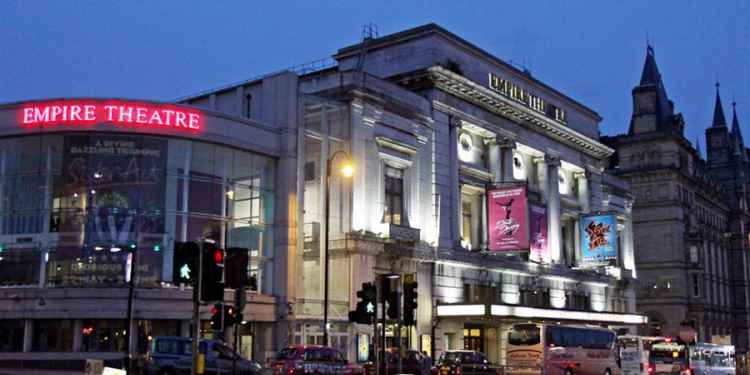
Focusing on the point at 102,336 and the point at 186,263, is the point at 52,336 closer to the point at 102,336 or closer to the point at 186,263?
the point at 102,336

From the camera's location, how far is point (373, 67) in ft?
196

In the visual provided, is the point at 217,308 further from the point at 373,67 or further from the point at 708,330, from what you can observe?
the point at 708,330

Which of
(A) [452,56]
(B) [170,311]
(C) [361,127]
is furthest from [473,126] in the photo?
(B) [170,311]

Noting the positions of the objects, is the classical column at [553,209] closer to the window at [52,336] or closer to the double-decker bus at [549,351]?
the double-decker bus at [549,351]

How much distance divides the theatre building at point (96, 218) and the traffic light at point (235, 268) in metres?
20.7

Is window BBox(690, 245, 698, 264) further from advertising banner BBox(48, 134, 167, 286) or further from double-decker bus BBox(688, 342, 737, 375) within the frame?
advertising banner BBox(48, 134, 167, 286)

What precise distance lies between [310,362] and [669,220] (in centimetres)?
7272

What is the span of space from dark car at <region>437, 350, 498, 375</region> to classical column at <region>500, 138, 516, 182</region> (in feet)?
71.5

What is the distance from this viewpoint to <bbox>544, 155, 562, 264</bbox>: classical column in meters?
67.2

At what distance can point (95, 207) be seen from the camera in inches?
1580

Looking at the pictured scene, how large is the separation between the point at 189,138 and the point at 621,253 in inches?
1990

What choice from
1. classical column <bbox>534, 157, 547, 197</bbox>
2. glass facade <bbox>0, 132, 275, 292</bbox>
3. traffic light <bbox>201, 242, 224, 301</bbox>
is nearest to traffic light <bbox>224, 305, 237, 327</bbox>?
traffic light <bbox>201, 242, 224, 301</bbox>

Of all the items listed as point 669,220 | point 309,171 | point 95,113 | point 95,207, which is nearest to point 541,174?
point 309,171

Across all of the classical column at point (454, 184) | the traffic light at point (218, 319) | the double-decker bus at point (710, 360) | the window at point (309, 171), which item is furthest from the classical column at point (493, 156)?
the traffic light at point (218, 319)
